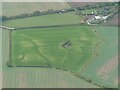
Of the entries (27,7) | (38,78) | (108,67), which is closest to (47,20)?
(27,7)

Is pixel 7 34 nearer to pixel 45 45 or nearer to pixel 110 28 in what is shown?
pixel 45 45

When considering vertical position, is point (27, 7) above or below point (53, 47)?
above

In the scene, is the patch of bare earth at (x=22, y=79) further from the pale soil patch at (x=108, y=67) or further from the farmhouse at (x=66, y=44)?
the pale soil patch at (x=108, y=67)

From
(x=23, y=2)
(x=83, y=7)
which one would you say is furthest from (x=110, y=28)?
(x=23, y=2)

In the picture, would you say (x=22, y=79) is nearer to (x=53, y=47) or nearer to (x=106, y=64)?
(x=53, y=47)

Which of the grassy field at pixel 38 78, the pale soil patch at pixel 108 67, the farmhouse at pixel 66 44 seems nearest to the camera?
the grassy field at pixel 38 78

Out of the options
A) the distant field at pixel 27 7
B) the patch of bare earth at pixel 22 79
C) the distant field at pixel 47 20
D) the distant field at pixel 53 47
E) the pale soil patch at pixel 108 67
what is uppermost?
the distant field at pixel 27 7

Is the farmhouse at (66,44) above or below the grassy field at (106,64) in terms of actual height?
above

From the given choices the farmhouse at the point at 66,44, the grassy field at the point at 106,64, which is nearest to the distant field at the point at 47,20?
the farmhouse at the point at 66,44
